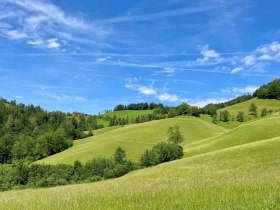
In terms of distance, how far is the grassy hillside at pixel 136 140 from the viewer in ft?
401

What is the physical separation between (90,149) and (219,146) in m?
57.9

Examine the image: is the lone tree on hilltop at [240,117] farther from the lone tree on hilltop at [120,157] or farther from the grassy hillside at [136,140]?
the lone tree on hilltop at [120,157]

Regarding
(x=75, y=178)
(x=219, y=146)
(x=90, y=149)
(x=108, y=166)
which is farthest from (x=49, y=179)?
(x=219, y=146)

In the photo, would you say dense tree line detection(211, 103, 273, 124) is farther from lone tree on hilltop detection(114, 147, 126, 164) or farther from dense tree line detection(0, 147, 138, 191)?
dense tree line detection(0, 147, 138, 191)

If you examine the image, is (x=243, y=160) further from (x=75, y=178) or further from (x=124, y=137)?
(x=124, y=137)

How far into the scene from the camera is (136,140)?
13775cm

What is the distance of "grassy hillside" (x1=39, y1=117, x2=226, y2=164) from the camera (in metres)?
122

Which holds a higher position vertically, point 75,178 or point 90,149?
point 90,149

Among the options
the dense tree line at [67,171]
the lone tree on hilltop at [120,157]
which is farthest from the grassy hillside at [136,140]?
the dense tree line at [67,171]

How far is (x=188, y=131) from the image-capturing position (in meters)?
153

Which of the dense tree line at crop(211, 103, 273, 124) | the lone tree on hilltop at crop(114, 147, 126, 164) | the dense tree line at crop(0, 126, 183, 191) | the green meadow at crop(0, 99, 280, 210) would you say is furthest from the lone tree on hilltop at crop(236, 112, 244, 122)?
the lone tree on hilltop at crop(114, 147, 126, 164)

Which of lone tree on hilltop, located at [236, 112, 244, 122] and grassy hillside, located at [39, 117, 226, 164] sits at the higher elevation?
lone tree on hilltop, located at [236, 112, 244, 122]

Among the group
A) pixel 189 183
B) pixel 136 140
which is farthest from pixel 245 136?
pixel 189 183

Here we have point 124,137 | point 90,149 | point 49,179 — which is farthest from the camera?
point 124,137
